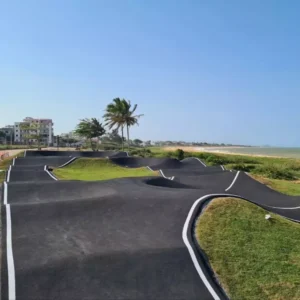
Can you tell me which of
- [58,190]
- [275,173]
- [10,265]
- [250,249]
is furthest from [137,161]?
[10,265]

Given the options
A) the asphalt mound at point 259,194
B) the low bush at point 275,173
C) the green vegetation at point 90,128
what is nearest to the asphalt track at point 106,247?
the asphalt mound at point 259,194

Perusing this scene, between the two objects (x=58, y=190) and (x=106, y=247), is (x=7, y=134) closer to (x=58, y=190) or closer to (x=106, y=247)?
(x=58, y=190)

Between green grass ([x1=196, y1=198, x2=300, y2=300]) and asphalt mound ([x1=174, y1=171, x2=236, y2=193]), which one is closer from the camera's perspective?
green grass ([x1=196, y1=198, x2=300, y2=300])

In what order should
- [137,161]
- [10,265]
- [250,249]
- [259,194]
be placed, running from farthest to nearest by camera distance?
[137,161]
[259,194]
[250,249]
[10,265]

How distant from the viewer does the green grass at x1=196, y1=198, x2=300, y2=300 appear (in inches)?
276

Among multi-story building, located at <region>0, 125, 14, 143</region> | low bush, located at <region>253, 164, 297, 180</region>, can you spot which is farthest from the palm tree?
multi-story building, located at <region>0, 125, 14, 143</region>

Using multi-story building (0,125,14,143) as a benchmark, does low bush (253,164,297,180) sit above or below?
below

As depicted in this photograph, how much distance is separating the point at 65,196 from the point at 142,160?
871 inches

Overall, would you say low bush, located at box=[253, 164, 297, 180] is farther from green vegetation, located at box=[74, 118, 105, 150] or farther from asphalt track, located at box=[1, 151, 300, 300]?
green vegetation, located at box=[74, 118, 105, 150]

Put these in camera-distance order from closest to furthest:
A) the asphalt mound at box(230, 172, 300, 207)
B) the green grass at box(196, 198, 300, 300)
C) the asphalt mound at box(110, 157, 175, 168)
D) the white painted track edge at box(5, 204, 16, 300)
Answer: the white painted track edge at box(5, 204, 16, 300), the green grass at box(196, 198, 300, 300), the asphalt mound at box(230, 172, 300, 207), the asphalt mound at box(110, 157, 175, 168)

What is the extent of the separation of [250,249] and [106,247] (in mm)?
3590

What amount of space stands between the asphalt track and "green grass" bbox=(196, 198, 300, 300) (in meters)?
0.37

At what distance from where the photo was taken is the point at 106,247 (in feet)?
25.1

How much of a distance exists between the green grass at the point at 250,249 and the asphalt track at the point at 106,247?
37 cm
